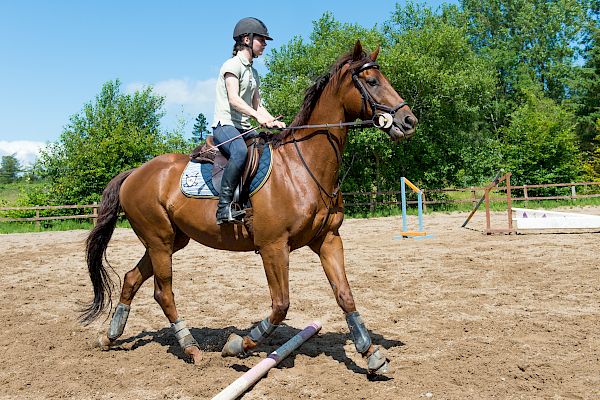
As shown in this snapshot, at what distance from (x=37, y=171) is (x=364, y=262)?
2444 cm

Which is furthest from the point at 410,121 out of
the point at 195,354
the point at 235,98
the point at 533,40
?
the point at 533,40

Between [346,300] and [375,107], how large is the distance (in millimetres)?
1718

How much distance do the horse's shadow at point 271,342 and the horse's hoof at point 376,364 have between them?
239 mm

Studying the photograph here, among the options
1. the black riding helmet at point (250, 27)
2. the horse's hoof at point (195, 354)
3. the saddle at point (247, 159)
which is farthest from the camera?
the horse's hoof at point (195, 354)

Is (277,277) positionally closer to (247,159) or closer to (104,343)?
(247,159)

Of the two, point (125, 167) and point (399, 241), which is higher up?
point (125, 167)

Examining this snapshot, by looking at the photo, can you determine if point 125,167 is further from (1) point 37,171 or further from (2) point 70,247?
(2) point 70,247

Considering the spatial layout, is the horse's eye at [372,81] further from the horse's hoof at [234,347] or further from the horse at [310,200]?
the horse's hoof at [234,347]

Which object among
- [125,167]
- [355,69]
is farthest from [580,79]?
[355,69]

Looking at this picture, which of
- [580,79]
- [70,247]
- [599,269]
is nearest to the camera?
[599,269]

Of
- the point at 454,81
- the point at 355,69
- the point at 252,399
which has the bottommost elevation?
the point at 252,399

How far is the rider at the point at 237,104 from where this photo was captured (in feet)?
15.5

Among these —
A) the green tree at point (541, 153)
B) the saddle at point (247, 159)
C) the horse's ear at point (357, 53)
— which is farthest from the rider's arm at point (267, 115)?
the green tree at point (541, 153)

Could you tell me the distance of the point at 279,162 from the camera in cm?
484
